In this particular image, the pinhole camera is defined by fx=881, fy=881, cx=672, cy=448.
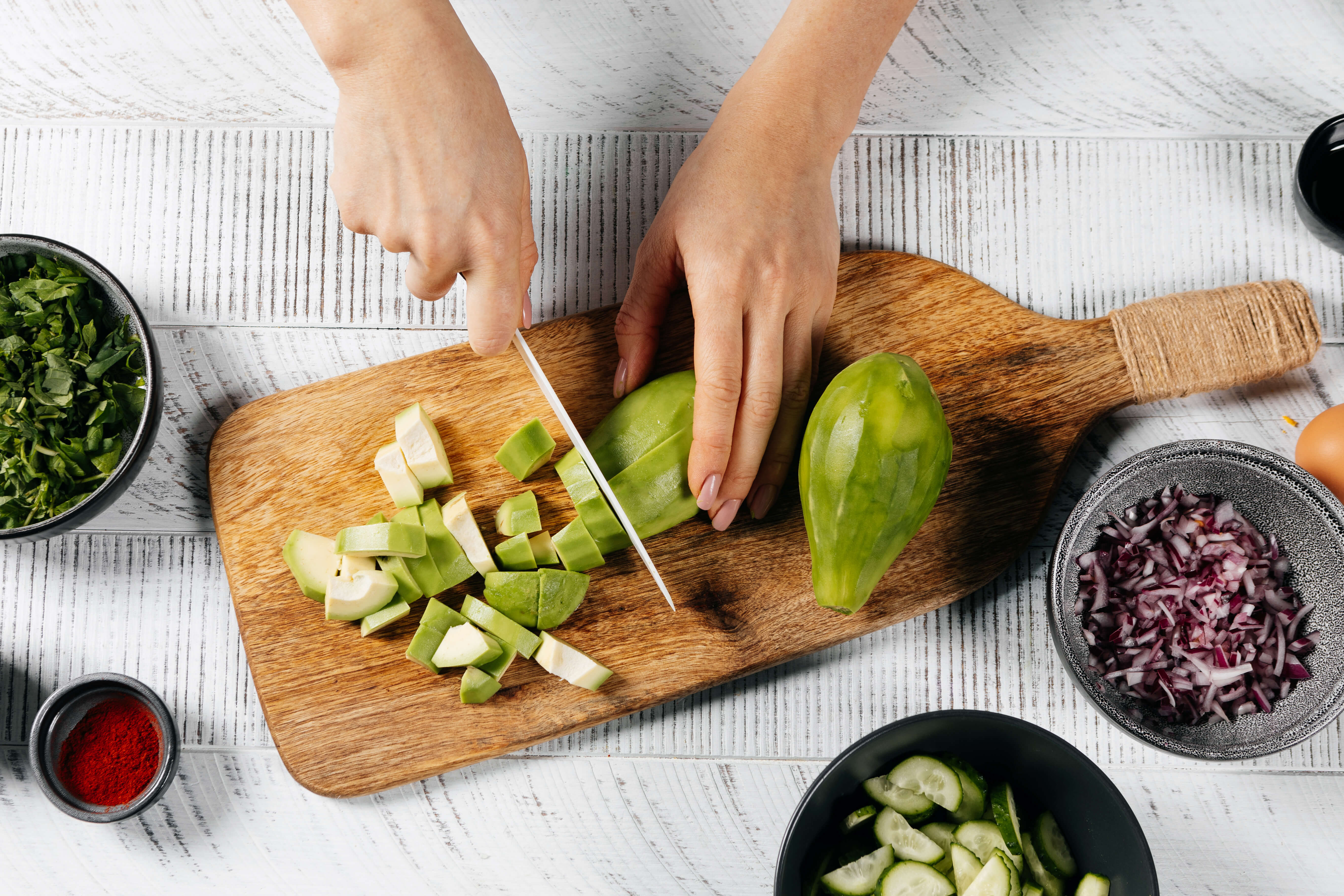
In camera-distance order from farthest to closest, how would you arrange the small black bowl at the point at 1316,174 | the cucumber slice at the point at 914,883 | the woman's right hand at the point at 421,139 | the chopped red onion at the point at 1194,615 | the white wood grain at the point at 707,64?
1. the white wood grain at the point at 707,64
2. the small black bowl at the point at 1316,174
3. the chopped red onion at the point at 1194,615
4. the cucumber slice at the point at 914,883
5. the woman's right hand at the point at 421,139

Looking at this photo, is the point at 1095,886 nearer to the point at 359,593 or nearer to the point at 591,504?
the point at 591,504

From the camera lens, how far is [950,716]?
123cm

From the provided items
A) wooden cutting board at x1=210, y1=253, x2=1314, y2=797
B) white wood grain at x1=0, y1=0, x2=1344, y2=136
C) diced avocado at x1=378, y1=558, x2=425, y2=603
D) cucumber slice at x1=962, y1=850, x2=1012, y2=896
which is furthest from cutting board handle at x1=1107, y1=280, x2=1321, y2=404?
diced avocado at x1=378, y1=558, x2=425, y2=603

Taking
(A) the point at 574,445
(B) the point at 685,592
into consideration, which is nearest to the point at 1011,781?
(B) the point at 685,592

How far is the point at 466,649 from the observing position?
136cm

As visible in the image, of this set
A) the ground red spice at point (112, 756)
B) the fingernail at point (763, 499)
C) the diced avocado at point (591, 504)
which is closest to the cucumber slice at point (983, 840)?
the fingernail at point (763, 499)

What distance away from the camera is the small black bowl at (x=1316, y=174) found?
146 centimetres

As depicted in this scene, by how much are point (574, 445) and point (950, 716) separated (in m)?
0.68

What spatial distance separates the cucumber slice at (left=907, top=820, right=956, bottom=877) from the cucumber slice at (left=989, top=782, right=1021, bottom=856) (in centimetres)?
7

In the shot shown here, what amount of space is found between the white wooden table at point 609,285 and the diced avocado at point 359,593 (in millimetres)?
270

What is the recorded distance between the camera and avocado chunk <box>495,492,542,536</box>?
1.39 m

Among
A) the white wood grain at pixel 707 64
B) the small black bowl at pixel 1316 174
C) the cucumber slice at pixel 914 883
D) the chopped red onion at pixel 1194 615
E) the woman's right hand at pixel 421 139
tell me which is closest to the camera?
the woman's right hand at pixel 421 139

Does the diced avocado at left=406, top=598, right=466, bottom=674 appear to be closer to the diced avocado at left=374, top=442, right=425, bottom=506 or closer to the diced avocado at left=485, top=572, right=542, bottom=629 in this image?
the diced avocado at left=485, top=572, right=542, bottom=629

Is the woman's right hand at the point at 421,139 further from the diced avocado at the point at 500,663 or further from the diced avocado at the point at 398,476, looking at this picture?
the diced avocado at the point at 500,663
